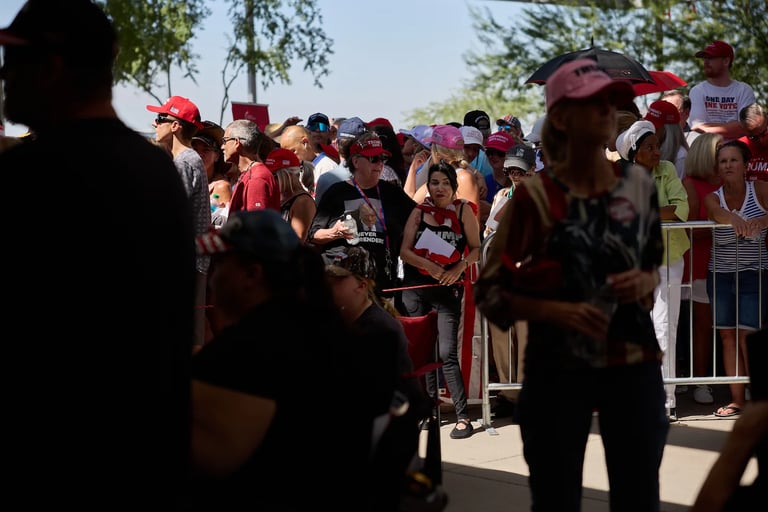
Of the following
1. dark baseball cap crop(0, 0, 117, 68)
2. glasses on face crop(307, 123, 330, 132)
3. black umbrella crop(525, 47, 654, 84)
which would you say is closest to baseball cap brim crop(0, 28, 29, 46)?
dark baseball cap crop(0, 0, 117, 68)

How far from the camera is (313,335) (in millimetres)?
2908

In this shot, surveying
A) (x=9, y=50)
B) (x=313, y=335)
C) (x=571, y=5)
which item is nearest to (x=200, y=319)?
(x=313, y=335)

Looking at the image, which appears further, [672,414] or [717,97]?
[717,97]

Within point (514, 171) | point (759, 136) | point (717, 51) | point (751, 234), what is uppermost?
point (717, 51)

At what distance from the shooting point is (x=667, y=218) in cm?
745

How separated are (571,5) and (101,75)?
26217 millimetres

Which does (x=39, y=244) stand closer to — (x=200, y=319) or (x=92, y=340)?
(x=92, y=340)

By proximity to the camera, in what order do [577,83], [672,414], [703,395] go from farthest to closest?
[703,395]
[672,414]
[577,83]

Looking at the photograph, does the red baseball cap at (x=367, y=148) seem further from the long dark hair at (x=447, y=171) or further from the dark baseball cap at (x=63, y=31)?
the dark baseball cap at (x=63, y=31)

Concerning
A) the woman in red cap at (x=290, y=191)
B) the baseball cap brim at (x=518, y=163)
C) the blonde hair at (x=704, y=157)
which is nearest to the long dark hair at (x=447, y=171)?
the woman in red cap at (x=290, y=191)

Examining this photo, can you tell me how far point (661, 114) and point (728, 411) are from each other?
7.90ft

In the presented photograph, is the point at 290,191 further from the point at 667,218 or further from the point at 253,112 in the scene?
the point at 253,112

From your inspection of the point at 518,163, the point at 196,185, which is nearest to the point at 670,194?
the point at 518,163

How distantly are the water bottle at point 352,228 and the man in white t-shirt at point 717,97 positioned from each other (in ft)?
16.9
